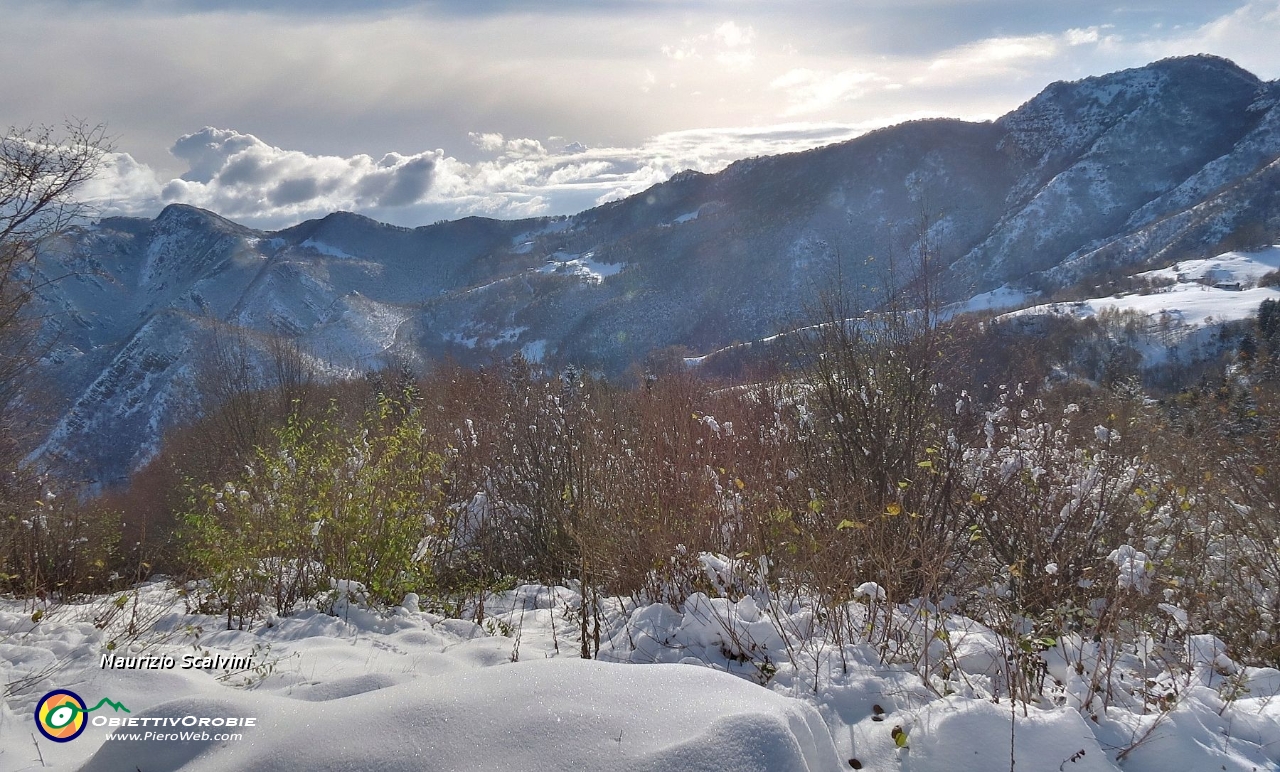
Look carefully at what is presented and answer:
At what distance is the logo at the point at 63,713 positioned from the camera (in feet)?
9.87

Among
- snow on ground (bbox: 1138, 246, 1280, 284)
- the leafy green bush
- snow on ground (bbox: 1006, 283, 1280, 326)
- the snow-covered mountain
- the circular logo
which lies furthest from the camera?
the snow-covered mountain

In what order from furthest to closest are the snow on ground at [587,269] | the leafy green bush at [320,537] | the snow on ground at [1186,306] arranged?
the snow on ground at [587,269] < the snow on ground at [1186,306] < the leafy green bush at [320,537]

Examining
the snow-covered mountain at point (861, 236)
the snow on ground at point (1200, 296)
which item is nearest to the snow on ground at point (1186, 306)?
the snow on ground at point (1200, 296)

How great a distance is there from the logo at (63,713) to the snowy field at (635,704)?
4cm

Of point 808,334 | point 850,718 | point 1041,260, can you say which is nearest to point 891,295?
point 808,334

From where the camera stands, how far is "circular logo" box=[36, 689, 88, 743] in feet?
9.86

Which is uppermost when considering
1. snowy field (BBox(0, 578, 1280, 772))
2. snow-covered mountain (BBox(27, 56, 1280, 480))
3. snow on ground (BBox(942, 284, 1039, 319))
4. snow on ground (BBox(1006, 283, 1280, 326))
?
snow-covered mountain (BBox(27, 56, 1280, 480))

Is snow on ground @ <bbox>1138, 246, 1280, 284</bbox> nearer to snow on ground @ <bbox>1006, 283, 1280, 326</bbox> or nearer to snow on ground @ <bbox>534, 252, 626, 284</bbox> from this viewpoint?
Result: snow on ground @ <bbox>1006, 283, 1280, 326</bbox>

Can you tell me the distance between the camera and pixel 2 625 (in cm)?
447

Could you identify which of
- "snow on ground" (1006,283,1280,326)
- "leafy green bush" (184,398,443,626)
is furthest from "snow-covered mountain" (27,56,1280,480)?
"leafy green bush" (184,398,443,626)

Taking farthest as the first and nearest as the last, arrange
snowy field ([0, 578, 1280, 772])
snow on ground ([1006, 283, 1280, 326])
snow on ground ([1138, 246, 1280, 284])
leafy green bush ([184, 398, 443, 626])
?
snow on ground ([1138, 246, 1280, 284]), snow on ground ([1006, 283, 1280, 326]), leafy green bush ([184, 398, 443, 626]), snowy field ([0, 578, 1280, 772])

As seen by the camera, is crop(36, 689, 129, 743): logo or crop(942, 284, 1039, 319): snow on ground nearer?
crop(36, 689, 129, 743): logo

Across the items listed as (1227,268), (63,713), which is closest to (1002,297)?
(1227,268)

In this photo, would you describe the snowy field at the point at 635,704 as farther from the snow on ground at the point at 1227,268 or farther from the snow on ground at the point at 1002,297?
the snow on ground at the point at 1002,297
